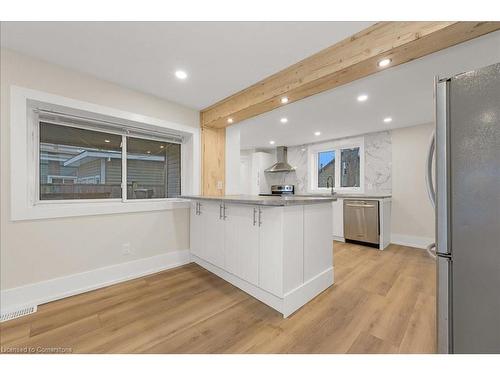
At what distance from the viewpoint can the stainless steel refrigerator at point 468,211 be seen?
38.2 inches

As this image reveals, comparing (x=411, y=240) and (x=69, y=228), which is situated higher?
(x=69, y=228)

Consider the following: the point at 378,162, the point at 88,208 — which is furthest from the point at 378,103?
the point at 88,208

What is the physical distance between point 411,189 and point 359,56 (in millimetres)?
3404

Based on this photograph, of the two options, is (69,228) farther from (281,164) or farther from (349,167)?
(349,167)

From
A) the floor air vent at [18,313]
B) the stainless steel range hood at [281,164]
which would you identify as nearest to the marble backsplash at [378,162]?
the stainless steel range hood at [281,164]

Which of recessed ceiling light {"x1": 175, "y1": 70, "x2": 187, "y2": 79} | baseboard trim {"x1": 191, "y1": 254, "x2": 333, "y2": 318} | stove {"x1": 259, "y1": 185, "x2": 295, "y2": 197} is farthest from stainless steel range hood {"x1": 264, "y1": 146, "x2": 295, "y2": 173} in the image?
recessed ceiling light {"x1": 175, "y1": 70, "x2": 187, "y2": 79}

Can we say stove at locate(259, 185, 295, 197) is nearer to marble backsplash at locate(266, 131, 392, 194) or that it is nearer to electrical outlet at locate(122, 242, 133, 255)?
marble backsplash at locate(266, 131, 392, 194)

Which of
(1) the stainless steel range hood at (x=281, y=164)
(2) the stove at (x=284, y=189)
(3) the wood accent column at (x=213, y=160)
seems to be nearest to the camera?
(3) the wood accent column at (x=213, y=160)

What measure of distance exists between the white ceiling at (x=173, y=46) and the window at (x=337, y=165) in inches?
132

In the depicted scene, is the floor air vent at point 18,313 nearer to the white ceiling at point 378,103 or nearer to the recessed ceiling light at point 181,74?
the recessed ceiling light at point 181,74

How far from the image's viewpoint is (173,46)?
→ 1722 mm

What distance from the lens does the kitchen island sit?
1.76m

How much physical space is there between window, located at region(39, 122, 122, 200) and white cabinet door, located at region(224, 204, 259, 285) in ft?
5.15
